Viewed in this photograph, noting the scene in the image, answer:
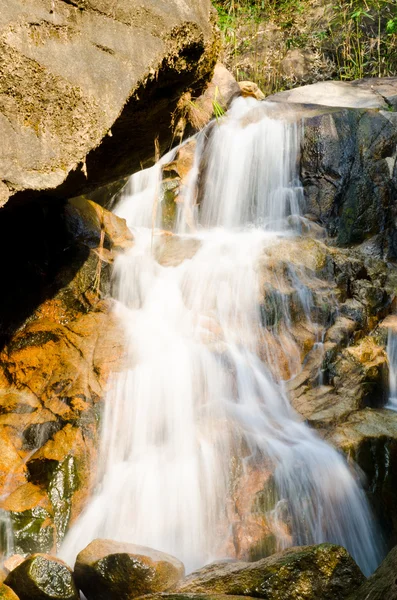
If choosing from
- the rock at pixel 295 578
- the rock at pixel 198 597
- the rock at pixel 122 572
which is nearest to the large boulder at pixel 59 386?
the rock at pixel 122 572

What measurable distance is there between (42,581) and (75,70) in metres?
3.09

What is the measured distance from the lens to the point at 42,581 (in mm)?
3408

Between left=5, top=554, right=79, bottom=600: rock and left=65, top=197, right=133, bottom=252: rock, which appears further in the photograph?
left=65, top=197, right=133, bottom=252: rock

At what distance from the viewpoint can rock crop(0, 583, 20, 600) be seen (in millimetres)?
3156

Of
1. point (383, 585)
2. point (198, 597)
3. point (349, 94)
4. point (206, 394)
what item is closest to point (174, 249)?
point (206, 394)

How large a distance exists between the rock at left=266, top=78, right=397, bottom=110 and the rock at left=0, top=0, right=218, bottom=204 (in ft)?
24.1

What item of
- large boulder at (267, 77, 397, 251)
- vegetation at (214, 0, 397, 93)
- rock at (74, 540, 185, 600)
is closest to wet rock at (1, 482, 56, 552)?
rock at (74, 540, 185, 600)

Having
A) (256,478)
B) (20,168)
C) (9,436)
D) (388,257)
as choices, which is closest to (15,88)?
(20,168)

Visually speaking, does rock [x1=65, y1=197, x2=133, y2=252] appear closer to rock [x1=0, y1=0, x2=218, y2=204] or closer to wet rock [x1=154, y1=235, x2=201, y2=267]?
wet rock [x1=154, y1=235, x2=201, y2=267]

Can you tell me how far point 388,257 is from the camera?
319 inches

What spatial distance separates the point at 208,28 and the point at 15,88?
152 cm

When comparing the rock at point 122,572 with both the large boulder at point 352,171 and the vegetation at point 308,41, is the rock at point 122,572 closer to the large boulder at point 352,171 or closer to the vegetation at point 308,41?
the large boulder at point 352,171

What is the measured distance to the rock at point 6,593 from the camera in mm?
3156

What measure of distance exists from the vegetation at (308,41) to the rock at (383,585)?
12.2 metres
